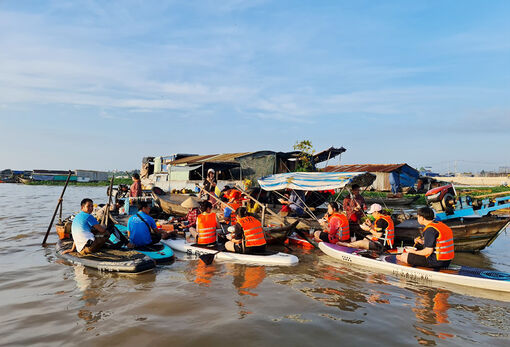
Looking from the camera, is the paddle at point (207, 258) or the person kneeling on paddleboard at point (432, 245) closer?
the person kneeling on paddleboard at point (432, 245)

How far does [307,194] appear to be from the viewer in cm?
1510

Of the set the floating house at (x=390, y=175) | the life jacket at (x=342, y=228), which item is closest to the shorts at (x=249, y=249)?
the life jacket at (x=342, y=228)

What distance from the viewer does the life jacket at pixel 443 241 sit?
6648mm

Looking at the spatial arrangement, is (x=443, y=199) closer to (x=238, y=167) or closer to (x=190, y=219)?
(x=190, y=219)

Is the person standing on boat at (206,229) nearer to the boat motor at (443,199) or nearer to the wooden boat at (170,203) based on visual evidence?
the wooden boat at (170,203)

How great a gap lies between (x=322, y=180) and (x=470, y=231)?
180 inches

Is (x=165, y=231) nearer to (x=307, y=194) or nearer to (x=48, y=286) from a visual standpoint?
(x=48, y=286)

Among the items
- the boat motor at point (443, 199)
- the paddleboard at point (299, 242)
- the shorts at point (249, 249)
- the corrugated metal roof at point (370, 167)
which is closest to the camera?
the shorts at point (249, 249)

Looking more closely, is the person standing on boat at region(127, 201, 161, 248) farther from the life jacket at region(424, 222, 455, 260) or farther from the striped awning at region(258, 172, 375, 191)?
the life jacket at region(424, 222, 455, 260)

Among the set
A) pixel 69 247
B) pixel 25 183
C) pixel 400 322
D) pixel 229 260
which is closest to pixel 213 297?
pixel 229 260

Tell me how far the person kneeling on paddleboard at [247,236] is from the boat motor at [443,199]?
5646mm

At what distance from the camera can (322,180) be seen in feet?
39.1

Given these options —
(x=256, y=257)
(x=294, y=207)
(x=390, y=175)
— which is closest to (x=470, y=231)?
(x=294, y=207)

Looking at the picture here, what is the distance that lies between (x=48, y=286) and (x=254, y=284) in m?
4.19
